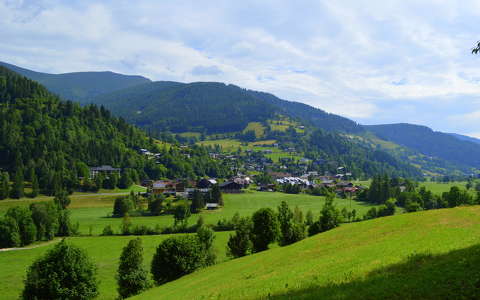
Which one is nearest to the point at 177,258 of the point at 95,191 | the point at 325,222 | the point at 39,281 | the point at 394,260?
the point at 39,281

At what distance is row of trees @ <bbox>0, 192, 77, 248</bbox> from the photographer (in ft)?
286

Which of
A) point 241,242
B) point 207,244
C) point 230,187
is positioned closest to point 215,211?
point 230,187

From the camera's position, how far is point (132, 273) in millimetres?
50281

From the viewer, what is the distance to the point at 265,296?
22.2 meters

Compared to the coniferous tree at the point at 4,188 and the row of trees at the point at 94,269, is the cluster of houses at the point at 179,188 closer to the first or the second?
the coniferous tree at the point at 4,188

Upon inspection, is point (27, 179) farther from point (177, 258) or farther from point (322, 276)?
point (322, 276)

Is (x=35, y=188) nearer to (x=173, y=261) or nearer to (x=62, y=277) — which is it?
(x=62, y=277)

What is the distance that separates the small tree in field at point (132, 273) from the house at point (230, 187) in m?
140

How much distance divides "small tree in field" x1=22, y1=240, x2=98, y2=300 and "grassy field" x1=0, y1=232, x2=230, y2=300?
676 centimetres

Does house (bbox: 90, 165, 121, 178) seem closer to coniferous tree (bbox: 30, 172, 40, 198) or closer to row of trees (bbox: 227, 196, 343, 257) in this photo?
coniferous tree (bbox: 30, 172, 40, 198)

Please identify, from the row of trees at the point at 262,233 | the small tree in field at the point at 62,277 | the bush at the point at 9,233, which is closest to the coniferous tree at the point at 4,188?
the bush at the point at 9,233

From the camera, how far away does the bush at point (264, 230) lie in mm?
65519

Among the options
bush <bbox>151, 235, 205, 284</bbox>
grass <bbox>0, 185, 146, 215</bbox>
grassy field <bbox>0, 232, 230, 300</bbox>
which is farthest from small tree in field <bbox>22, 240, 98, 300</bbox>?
grass <bbox>0, 185, 146, 215</bbox>

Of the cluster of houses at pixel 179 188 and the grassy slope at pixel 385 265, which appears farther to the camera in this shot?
the cluster of houses at pixel 179 188
